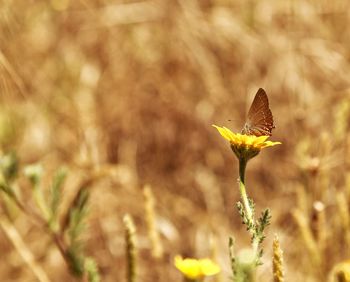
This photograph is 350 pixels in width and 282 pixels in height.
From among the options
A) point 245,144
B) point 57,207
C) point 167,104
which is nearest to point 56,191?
point 57,207

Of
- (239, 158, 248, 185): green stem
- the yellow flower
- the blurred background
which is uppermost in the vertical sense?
the blurred background

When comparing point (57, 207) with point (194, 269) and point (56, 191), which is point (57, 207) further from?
point (194, 269)

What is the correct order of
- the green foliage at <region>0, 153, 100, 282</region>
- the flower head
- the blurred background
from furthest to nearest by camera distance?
the blurred background
the green foliage at <region>0, 153, 100, 282</region>
the flower head

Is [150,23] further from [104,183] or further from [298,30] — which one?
[104,183]

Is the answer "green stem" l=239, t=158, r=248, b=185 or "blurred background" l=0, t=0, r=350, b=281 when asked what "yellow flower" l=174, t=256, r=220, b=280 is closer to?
"green stem" l=239, t=158, r=248, b=185

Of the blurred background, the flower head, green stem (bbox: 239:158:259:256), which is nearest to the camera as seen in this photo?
green stem (bbox: 239:158:259:256)

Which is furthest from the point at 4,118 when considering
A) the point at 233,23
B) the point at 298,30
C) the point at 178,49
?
the point at 298,30

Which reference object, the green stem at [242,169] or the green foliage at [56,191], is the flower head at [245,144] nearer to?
the green stem at [242,169]

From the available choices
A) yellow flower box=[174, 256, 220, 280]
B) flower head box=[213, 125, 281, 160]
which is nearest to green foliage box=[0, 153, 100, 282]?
yellow flower box=[174, 256, 220, 280]
